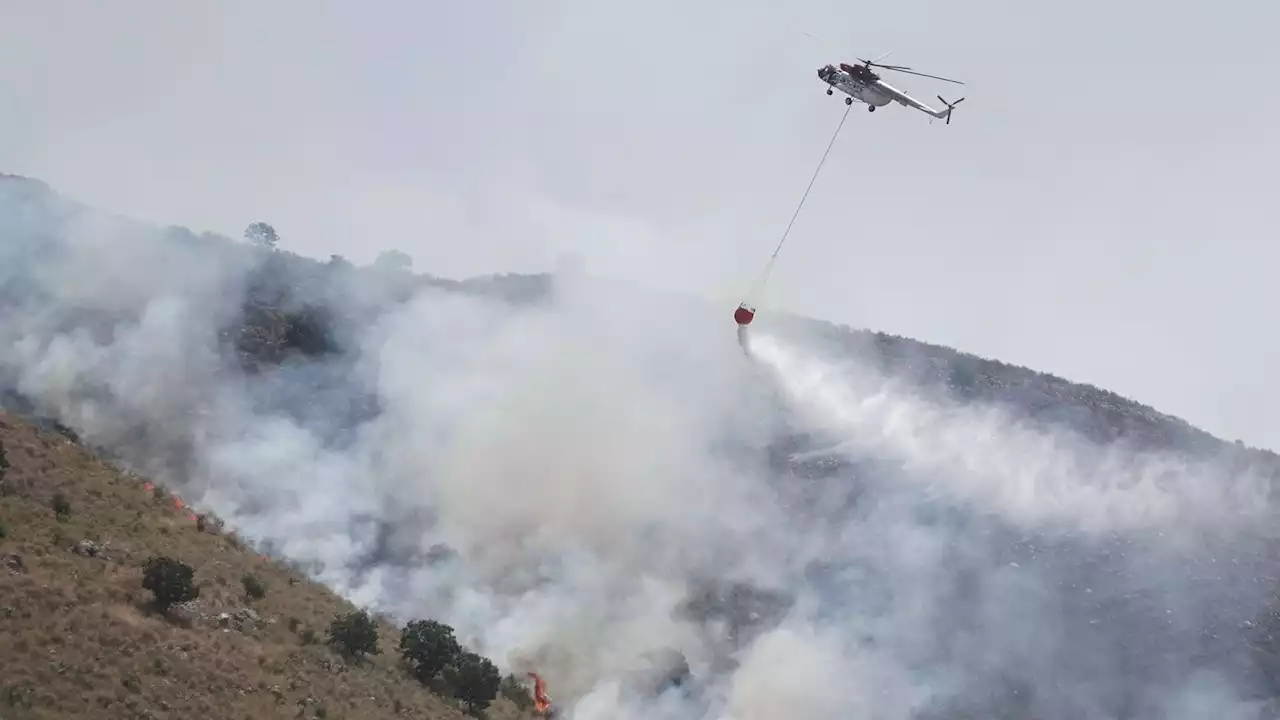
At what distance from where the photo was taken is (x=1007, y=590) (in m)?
72.2

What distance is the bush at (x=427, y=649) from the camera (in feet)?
171

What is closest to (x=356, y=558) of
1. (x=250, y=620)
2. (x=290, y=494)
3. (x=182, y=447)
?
(x=290, y=494)

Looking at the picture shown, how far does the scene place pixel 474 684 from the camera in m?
51.9

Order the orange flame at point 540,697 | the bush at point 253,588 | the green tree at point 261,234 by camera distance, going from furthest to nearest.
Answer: the green tree at point 261,234, the orange flame at point 540,697, the bush at point 253,588

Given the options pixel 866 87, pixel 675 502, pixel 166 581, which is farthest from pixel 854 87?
pixel 166 581

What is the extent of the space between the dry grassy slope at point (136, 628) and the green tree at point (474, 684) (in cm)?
134

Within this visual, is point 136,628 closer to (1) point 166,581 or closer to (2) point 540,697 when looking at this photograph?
(1) point 166,581

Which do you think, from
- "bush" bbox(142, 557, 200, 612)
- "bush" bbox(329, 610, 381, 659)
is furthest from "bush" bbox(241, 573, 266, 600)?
"bush" bbox(142, 557, 200, 612)

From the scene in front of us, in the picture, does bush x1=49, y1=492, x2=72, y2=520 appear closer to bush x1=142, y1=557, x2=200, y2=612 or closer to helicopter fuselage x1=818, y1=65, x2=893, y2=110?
bush x1=142, y1=557, x2=200, y2=612

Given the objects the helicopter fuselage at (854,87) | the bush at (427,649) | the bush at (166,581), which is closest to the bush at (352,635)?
the bush at (427,649)

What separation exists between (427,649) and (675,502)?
3142 centimetres

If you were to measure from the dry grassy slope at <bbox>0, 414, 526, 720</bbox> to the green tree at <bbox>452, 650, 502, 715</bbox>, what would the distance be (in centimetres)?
134

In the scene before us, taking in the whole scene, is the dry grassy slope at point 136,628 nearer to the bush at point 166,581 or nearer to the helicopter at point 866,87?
the bush at point 166,581

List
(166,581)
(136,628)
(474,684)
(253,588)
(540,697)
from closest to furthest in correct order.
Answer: (136,628), (166,581), (253,588), (474,684), (540,697)
